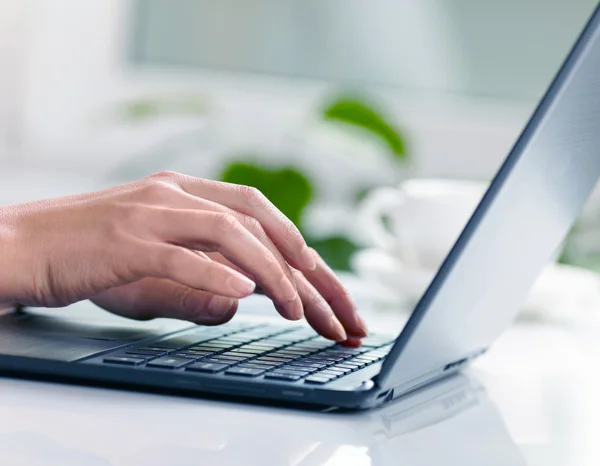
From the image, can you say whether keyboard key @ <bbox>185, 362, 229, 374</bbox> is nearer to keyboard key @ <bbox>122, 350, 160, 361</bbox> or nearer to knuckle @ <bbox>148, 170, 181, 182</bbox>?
keyboard key @ <bbox>122, 350, 160, 361</bbox>

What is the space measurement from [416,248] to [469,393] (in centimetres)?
41

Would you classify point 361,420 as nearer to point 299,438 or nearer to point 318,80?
point 299,438

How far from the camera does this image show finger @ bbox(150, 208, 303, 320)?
1.69ft

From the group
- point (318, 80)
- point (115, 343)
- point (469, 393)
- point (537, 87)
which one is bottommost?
point (469, 393)

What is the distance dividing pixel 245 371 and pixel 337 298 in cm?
18

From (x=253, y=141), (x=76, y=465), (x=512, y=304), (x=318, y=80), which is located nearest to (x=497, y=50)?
(x=318, y=80)

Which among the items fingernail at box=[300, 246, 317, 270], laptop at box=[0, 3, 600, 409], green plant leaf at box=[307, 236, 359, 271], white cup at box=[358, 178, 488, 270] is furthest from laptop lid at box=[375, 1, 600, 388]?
green plant leaf at box=[307, 236, 359, 271]

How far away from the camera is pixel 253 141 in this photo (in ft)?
6.63

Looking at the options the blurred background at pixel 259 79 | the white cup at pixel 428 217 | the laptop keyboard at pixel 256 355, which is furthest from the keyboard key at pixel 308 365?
the blurred background at pixel 259 79

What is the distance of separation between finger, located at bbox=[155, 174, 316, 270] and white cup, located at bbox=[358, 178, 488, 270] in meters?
0.39

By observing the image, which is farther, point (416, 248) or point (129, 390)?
point (416, 248)

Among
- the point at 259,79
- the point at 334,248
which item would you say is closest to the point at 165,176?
the point at 334,248

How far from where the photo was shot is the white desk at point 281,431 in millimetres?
382

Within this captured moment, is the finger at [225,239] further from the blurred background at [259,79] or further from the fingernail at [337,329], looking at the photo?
the blurred background at [259,79]
